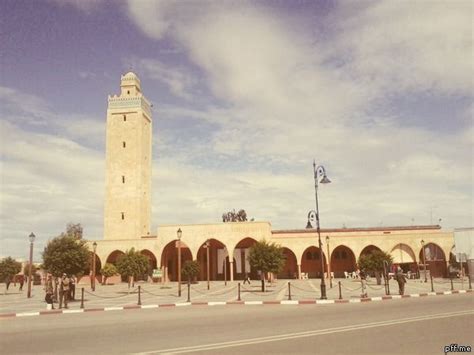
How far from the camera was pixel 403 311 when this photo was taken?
13406mm

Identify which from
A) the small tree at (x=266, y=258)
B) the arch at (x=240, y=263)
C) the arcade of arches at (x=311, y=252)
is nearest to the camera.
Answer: the small tree at (x=266, y=258)

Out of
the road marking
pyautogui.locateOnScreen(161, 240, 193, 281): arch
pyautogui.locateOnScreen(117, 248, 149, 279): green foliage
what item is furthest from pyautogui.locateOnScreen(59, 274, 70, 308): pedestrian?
pyautogui.locateOnScreen(161, 240, 193, 281): arch

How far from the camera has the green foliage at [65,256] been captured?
24.6 meters

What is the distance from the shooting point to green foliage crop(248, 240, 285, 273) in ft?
91.8

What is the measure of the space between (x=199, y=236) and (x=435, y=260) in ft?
82.1

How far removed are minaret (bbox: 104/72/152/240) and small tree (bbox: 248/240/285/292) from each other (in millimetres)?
25994

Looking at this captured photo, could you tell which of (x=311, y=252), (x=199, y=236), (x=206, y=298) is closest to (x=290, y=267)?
(x=311, y=252)

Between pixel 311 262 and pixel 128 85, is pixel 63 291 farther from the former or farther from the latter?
pixel 128 85

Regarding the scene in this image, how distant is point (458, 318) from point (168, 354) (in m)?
7.92


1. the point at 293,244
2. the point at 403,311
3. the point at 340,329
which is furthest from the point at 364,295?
the point at 293,244

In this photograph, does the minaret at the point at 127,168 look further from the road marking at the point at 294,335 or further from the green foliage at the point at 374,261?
the road marking at the point at 294,335

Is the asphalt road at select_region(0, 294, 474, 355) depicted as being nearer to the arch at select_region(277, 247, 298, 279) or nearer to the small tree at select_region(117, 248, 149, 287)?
the small tree at select_region(117, 248, 149, 287)

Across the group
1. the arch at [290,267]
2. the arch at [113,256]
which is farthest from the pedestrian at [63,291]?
the arch at [290,267]

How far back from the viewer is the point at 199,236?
45.9m
